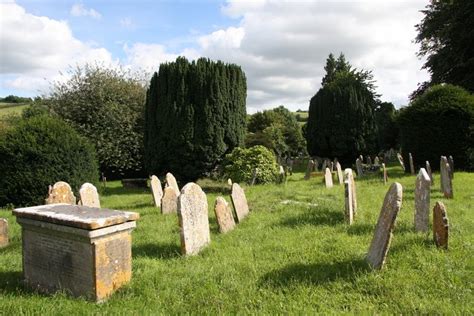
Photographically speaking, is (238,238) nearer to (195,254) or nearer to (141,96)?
(195,254)

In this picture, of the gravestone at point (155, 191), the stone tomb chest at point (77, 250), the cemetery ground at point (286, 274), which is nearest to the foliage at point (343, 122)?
the gravestone at point (155, 191)

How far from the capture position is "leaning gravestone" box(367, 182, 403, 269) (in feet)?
15.9

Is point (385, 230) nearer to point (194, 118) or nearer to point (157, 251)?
point (157, 251)

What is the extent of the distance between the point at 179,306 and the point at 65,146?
9907 millimetres

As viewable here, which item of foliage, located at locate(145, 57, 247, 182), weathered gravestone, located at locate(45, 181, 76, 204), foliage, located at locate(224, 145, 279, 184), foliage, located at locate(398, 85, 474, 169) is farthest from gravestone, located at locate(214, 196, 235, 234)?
foliage, located at locate(398, 85, 474, 169)

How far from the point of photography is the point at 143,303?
14.3ft

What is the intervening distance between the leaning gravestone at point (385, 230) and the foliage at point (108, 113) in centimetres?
1864

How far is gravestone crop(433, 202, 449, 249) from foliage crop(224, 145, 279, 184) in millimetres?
9210

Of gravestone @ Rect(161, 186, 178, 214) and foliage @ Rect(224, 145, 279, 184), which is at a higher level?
foliage @ Rect(224, 145, 279, 184)

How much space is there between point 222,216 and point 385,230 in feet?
10.4

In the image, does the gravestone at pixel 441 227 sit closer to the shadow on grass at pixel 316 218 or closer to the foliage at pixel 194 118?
the shadow on grass at pixel 316 218

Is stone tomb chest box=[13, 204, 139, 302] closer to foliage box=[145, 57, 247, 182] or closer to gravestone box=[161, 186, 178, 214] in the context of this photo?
gravestone box=[161, 186, 178, 214]

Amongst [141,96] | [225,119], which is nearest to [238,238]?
[225,119]

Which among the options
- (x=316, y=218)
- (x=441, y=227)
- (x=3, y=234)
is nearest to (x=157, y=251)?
(x=3, y=234)
